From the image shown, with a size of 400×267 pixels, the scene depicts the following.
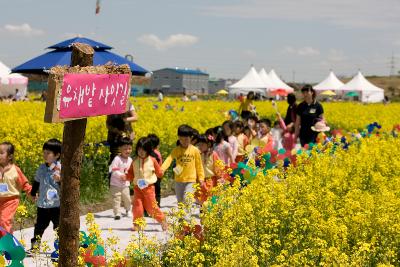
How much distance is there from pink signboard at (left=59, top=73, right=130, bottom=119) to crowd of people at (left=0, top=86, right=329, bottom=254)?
42.2 inches

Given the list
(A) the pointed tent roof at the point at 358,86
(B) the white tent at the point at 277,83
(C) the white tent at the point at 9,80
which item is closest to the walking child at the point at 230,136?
(C) the white tent at the point at 9,80

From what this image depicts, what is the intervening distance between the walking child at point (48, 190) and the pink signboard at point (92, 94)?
3026 mm

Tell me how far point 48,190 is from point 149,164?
5.24 feet

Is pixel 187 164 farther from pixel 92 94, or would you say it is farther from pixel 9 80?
pixel 9 80

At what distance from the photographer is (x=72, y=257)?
360cm

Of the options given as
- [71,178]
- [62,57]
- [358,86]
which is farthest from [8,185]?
[358,86]

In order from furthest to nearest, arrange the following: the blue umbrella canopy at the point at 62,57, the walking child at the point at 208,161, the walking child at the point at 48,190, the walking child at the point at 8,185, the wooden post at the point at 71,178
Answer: the blue umbrella canopy at the point at 62,57 → the walking child at the point at 208,161 → the walking child at the point at 48,190 → the walking child at the point at 8,185 → the wooden post at the point at 71,178

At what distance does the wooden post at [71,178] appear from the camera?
11.5 ft

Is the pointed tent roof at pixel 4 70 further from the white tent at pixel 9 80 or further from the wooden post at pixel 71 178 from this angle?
the wooden post at pixel 71 178

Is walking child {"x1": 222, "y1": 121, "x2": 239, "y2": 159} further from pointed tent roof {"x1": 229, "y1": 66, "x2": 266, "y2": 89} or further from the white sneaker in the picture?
pointed tent roof {"x1": 229, "y1": 66, "x2": 266, "y2": 89}

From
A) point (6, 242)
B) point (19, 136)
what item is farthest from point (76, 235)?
point (19, 136)

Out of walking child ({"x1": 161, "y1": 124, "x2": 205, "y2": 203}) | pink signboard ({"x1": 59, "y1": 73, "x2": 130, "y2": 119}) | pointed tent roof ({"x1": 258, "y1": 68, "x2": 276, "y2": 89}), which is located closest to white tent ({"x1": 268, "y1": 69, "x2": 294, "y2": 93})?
pointed tent roof ({"x1": 258, "y1": 68, "x2": 276, "y2": 89})

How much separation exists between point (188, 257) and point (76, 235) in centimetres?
112

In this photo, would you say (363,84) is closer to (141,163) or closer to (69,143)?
(141,163)
